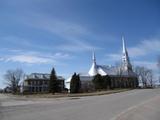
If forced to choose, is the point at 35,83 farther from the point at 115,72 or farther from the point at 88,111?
the point at 88,111

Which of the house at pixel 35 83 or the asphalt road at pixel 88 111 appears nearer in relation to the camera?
the asphalt road at pixel 88 111

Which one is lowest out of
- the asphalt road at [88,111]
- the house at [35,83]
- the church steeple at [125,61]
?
the asphalt road at [88,111]

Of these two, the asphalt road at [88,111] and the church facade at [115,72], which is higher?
the church facade at [115,72]

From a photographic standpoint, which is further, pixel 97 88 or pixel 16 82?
pixel 16 82

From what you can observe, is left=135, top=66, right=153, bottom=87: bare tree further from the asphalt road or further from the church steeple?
the asphalt road

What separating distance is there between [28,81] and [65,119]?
101m

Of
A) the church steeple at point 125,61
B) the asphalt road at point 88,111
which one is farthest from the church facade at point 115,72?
the asphalt road at point 88,111

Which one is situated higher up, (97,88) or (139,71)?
(139,71)

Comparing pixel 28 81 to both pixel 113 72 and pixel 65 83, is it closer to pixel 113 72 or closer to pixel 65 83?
pixel 65 83

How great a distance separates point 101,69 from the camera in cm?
11275

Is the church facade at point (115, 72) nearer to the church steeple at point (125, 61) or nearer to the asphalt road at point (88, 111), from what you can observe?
the church steeple at point (125, 61)

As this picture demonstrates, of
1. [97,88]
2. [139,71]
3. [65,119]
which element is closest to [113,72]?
[139,71]

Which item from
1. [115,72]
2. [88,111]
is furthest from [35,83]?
[88,111]

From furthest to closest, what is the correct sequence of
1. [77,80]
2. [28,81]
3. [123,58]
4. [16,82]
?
[123,58] → [28,81] → [16,82] → [77,80]
